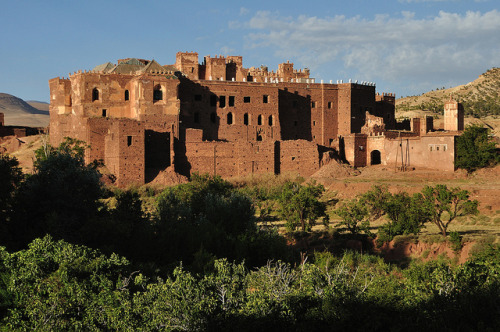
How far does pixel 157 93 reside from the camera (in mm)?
45562

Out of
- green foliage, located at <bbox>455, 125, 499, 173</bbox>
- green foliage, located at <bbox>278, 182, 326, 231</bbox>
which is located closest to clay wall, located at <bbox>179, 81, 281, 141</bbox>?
green foliage, located at <bbox>278, 182, 326, 231</bbox>

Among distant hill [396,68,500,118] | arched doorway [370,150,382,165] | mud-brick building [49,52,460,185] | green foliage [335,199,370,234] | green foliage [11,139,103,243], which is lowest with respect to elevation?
green foliage [335,199,370,234]

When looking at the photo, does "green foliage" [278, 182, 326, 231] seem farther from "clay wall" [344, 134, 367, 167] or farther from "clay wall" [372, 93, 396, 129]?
"clay wall" [372, 93, 396, 129]

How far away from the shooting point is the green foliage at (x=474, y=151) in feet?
134

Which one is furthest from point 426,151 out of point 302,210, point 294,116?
point 302,210

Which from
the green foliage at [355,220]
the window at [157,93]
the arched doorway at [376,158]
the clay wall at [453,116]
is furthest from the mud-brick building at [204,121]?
the green foliage at [355,220]

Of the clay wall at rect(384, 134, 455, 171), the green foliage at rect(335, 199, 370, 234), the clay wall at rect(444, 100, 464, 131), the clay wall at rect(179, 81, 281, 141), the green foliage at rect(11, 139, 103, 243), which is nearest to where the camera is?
the green foliage at rect(11, 139, 103, 243)

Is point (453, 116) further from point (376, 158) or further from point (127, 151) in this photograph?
point (127, 151)

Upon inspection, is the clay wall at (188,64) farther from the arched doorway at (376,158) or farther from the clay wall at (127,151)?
the arched doorway at (376,158)

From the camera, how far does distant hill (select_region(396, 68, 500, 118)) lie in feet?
258

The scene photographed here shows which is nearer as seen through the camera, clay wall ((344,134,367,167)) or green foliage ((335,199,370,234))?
green foliage ((335,199,370,234))

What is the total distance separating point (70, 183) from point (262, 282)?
12.3 metres

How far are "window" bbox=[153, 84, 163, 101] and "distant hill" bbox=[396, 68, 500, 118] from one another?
125ft

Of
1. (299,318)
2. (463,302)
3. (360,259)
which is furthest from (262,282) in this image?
(360,259)
